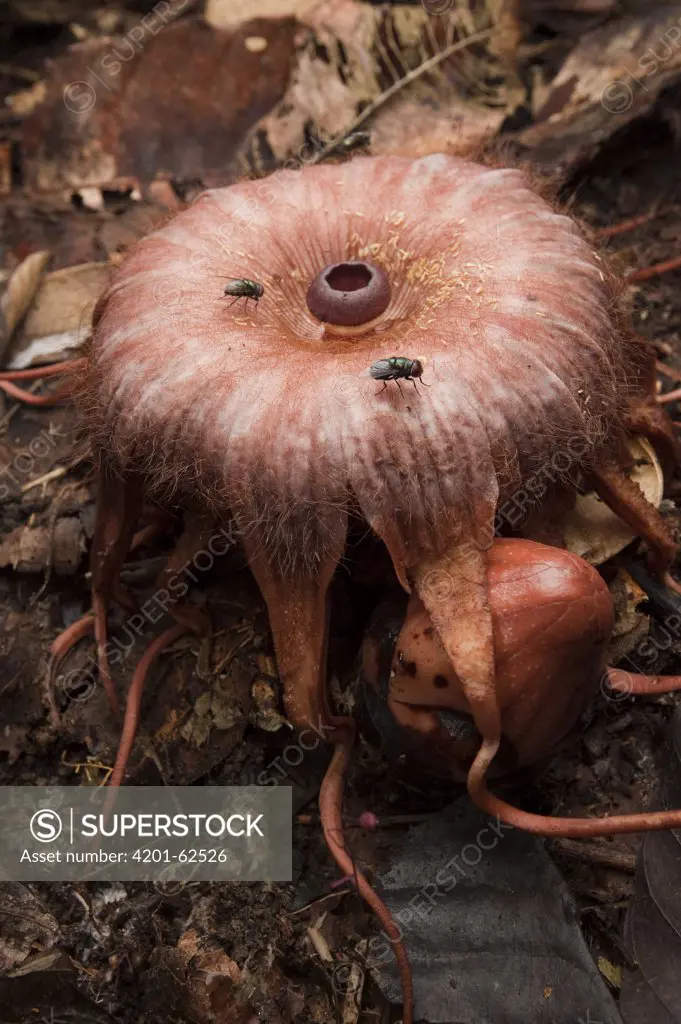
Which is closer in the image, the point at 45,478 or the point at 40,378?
the point at 45,478

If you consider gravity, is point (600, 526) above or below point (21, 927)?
above

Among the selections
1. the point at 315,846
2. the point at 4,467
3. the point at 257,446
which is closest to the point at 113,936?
the point at 315,846

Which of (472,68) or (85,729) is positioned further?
(472,68)

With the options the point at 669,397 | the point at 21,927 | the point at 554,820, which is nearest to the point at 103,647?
the point at 21,927

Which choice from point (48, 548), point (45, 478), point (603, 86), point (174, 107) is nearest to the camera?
point (48, 548)

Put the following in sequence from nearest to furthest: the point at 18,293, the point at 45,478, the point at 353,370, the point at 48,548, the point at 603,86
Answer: the point at 353,370, the point at 48,548, the point at 45,478, the point at 18,293, the point at 603,86

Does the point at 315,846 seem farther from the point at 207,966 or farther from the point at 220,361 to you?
the point at 220,361

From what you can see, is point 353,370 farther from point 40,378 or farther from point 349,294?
point 40,378

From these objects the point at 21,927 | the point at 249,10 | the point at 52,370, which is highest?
the point at 249,10
